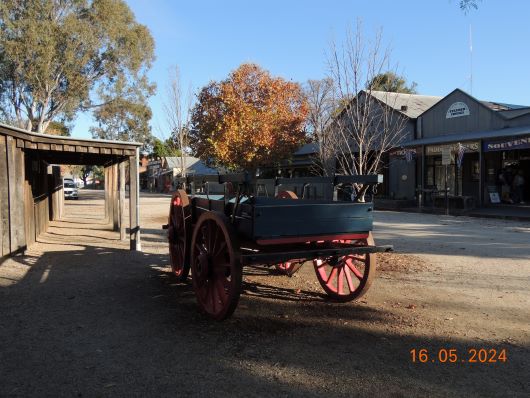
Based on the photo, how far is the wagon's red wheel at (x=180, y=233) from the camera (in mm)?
6484

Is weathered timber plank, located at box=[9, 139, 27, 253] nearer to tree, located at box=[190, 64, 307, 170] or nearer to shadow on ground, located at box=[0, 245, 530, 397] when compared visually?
shadow on ground, located at box=[0, 245, 530, 397]

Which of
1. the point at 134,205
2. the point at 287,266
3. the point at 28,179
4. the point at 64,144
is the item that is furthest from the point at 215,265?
the point at 28,179

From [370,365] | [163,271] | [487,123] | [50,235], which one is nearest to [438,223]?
[487,123]

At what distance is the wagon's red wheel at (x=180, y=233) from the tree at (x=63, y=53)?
24.0m

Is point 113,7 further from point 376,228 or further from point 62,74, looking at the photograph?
point 376,228

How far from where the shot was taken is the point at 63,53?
1115 inches

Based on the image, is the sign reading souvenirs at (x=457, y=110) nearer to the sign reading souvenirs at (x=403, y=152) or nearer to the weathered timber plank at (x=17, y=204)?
the sign reading souvenirs at (x=403, y=152)

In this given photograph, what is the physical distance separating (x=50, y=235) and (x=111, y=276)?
6.76m

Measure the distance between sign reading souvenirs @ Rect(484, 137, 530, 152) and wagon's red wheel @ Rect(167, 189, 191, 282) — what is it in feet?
51.5

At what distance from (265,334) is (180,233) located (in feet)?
9.46

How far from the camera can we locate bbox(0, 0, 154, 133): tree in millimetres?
26703

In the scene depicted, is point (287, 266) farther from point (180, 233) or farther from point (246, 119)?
point (246, 119)
